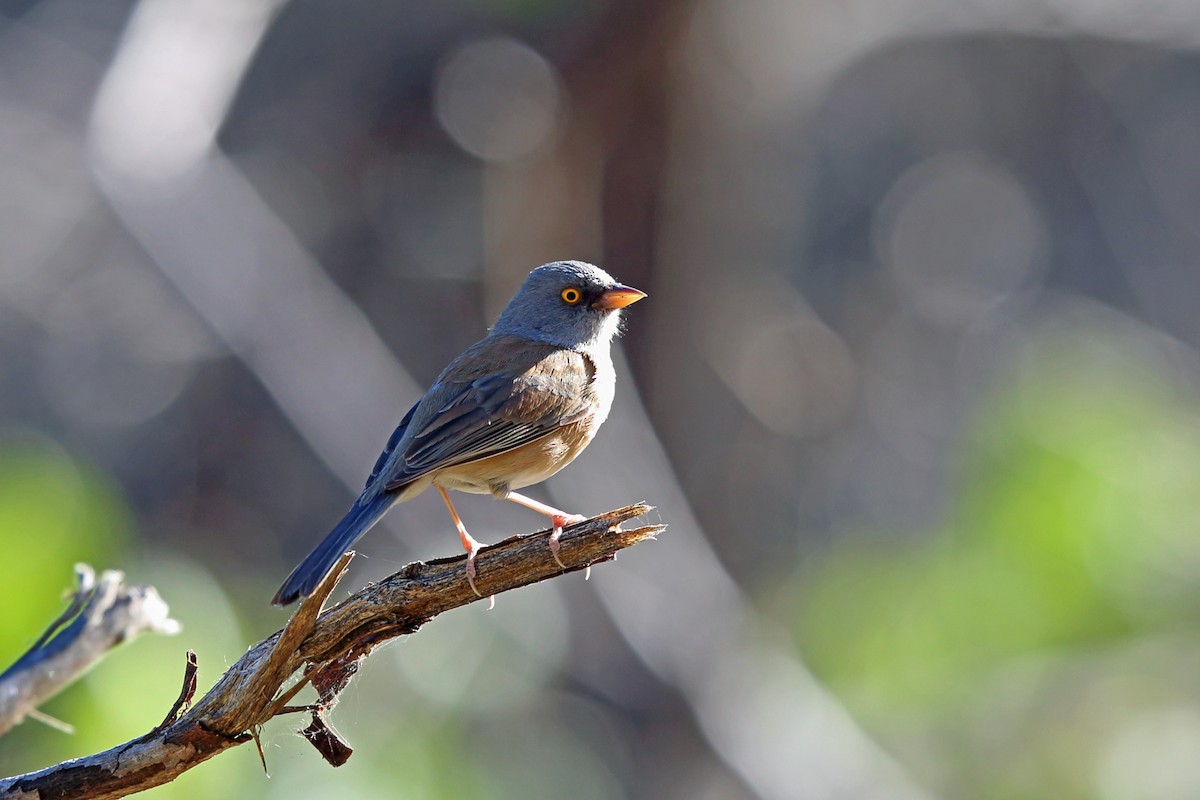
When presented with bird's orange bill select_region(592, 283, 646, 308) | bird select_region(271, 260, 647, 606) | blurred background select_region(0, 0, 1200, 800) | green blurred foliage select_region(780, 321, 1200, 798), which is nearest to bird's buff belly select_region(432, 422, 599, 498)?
bird select_region(271, 260, 647, 606)

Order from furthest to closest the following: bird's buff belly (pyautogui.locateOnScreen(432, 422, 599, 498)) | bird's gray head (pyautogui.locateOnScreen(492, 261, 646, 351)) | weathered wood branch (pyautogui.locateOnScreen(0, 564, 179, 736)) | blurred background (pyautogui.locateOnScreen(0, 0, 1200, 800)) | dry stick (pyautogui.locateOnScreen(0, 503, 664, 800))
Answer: blurred background (pyautogui.locateOnScreen(0, 0, 1200, 800))
bird's gray head (pyautogui.locateOnScreen(492, 261, 646, 351))
bird's buff belly (pyautogui.locateOnScreen(432, 422, 599, 498))
weathered wood branch (pyautogui.locateOnScreen(0, 564, 179, 736))
dry stick (pyautogui.locateOnScreen(0, 503, 664, 800))

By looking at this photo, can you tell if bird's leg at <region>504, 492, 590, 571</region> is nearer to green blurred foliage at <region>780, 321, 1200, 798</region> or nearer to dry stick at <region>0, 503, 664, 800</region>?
dry stick at <region>0, 503, 664, 800</region>

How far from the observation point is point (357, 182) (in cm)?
995

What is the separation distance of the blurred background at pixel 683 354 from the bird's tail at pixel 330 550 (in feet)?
5.01

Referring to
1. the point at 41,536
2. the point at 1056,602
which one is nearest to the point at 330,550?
the point at 41,536

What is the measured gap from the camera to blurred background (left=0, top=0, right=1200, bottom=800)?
6.71 metres

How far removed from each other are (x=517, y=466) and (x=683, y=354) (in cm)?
494

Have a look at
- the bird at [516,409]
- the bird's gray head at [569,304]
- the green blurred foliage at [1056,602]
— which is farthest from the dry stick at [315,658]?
the green blurred foliage at [1056,602]

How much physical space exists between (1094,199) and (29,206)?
9.49 m

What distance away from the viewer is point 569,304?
496 cm

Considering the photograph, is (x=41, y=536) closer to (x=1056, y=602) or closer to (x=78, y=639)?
(x=78, y=639)

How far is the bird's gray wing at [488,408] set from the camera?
4.05 m

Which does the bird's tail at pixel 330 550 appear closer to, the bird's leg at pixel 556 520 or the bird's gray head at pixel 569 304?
the bird's leg at pixel 556 520

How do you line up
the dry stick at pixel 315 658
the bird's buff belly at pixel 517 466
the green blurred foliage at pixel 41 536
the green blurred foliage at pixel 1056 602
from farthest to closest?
the green blurred foliage at pixel 1056 602 < the green blurred foliage at pixel 41 536 < the bird's buff belly at pixel 517 466 < the dry stick at pixel 315 658
